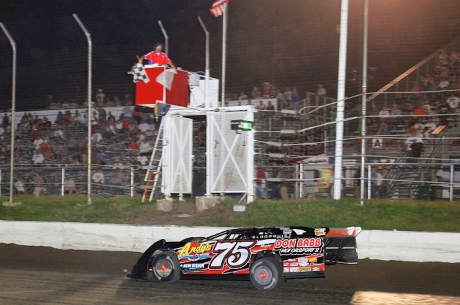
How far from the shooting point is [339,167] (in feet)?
45.5

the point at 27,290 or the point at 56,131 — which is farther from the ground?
the point at 56,131

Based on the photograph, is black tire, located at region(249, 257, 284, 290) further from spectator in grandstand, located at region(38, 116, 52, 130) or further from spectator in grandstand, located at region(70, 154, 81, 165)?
spectator in grandstand, located at region(38, 116, 52, 130)

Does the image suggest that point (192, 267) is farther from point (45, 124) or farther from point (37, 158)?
point (45, 124)

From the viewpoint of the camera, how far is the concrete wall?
1123 centimetres

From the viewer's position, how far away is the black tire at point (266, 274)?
917 cm

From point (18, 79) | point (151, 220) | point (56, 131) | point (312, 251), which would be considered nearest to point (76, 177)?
point (56, 131)

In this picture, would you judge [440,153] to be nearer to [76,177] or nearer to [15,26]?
[76,177]

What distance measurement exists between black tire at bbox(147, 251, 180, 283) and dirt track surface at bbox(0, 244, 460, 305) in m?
0.14

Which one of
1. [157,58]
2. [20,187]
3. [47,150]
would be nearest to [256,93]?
[157,58]

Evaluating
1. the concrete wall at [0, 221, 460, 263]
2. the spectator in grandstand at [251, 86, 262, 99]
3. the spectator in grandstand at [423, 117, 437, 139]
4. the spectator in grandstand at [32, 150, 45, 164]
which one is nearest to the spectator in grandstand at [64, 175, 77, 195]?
the spectator in grandstand at [32, 150, 45, 164]

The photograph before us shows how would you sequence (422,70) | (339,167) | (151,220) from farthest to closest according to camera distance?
(422,70)
(151,220)
(339,167)

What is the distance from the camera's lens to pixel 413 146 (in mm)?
14906

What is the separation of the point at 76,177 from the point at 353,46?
32.7 feet

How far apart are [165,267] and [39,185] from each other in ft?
37.7
